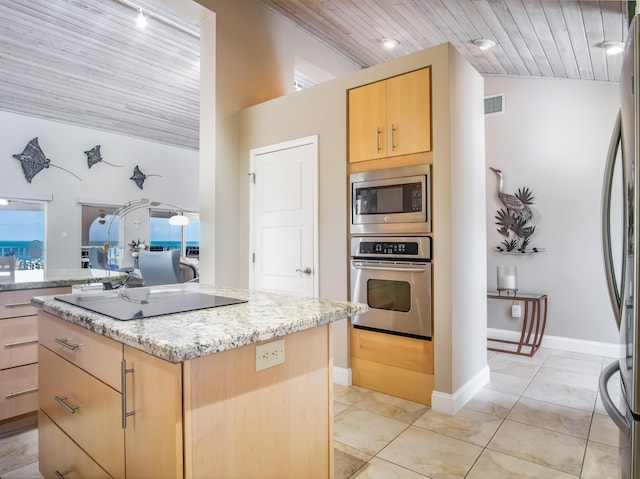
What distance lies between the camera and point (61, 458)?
65.1 inches

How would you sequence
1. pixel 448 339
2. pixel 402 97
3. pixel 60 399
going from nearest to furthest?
1. pixel 60 399
2. pixel 448 339
3. pixel 402 97

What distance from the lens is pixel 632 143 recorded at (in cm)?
123

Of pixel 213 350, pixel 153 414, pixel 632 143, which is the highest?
pixel 632 143

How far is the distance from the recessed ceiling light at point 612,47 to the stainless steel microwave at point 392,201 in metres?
1.83

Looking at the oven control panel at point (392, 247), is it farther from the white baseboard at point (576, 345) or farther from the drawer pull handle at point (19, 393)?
the white baseboard at point (576, 345)

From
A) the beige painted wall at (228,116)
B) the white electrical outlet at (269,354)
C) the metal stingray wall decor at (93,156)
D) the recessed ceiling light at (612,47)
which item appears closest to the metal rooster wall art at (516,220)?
the recessed ceiling light at (612,47)

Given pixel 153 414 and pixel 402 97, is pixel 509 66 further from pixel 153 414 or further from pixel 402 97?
pixel 153 414

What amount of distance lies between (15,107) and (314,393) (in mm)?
6464

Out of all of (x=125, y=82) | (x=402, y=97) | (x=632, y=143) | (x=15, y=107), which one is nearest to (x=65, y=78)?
(x=125, y=82)

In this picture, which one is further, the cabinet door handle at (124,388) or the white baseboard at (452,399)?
the white baseboard at (452,399)

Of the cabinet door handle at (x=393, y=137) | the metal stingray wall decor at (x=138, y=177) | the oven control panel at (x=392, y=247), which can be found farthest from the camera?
the metal stingray wall decor at (x=138, y=177)

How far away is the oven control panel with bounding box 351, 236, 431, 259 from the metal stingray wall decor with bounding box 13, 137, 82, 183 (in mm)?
5479

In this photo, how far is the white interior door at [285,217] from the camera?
134 inches

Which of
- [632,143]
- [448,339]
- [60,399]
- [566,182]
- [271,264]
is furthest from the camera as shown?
[566,182]
